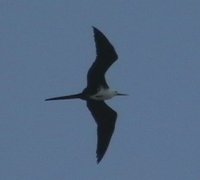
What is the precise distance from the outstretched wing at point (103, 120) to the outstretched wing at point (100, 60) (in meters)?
0.95

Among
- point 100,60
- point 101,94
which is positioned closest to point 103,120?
point 101,94

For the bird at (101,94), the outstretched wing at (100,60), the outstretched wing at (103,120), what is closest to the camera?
the outstretched wing at (100,60)

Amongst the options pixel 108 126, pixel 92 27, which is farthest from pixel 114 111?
pixel 92 27

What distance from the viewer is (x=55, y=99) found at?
36.9m

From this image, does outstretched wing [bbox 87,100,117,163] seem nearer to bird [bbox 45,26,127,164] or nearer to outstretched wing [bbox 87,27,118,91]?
bird [bbox 45,26,127,164]

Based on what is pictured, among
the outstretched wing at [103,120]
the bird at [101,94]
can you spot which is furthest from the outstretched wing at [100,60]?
the outstretched wing at [103,120]

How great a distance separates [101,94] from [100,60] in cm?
120

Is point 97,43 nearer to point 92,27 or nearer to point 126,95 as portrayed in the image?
point 92,27

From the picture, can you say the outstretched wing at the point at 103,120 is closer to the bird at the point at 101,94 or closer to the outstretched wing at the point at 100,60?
the bird at the point at 101,94

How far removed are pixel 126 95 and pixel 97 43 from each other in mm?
2845

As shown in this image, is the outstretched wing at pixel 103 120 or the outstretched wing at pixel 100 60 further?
the outstretched wing at pixel 103 120

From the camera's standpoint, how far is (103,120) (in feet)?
125

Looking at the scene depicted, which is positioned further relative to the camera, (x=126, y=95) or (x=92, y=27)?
(x=126, y=95)

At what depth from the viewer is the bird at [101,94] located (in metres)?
36.6
